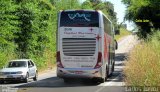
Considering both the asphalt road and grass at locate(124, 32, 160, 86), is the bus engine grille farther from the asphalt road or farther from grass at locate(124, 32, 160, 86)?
grass at locate(124, 32, 160, 86)

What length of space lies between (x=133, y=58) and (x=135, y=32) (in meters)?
37.1

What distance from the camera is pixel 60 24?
26.4 m

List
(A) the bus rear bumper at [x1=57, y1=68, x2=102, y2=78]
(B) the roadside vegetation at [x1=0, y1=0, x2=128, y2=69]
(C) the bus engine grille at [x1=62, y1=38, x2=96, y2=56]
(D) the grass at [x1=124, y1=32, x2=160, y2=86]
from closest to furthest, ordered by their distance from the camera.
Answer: (D) the grass at [x1=124, y1=32, x2=160, y2=86] → (A) the bus rear bumper at [x1=57, y1=68, x2=102, y2=78] → (C) the bus engine grille at [x1=62, y1=38, x2=96, y2=56] → (B) the roadside vegetation at [x1=0, y1=0, x2=128, y2=69]

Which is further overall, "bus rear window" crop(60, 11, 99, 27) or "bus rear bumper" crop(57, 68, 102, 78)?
"bus rear window" crop(60, 11, 99, 27)

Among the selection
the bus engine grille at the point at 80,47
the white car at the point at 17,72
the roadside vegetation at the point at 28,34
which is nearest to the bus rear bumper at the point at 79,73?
the bus engine grille at the point at 80,47

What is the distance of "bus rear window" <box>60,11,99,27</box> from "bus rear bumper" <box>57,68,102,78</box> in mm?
2421

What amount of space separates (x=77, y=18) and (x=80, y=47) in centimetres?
157

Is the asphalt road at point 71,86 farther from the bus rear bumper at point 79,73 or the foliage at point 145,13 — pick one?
the foliage at point 145,13

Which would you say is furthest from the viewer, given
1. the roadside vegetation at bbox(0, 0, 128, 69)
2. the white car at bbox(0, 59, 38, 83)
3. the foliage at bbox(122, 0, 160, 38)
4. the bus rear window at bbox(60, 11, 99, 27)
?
the foliage at bbox(122, 0, 160, 38)

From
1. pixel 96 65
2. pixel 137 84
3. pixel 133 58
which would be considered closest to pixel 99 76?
pixel 96 65

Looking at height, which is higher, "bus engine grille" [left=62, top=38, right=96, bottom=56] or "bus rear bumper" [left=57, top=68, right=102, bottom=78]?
"bus engine grille" [left=62, top=38, right=96, bottom=56]

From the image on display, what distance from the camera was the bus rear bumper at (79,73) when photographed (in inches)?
1021

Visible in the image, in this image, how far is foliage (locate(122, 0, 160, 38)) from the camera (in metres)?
45.3

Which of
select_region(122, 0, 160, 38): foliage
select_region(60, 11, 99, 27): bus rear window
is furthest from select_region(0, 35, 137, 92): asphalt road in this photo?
select_region(122, 0, 160, 38): foliage
